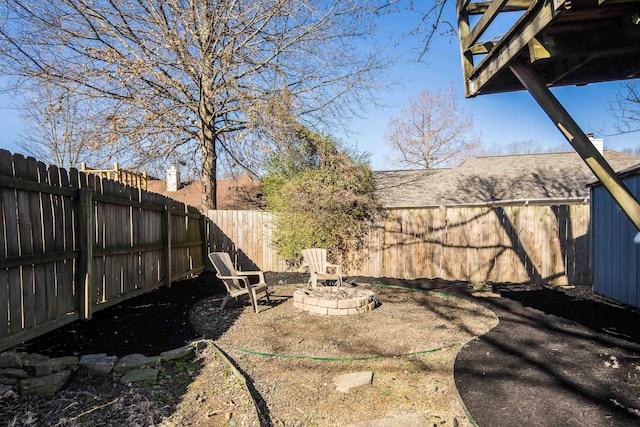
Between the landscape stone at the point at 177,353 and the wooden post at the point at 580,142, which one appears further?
the landscape stone at the point at 177,353

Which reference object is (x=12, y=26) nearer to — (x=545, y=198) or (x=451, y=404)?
(x=451, y=404)

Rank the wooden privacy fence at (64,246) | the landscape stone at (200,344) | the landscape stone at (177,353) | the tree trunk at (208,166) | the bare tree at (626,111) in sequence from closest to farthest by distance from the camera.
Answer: the wooden privacy fence at (64,246) → the landscape stone at (177,353) → the landscape stone at (200,344) → the bare tree at (626,111) → the tree trunk at (208,166)

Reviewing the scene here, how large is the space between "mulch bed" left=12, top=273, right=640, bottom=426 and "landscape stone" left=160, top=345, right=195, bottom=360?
0.26 meters

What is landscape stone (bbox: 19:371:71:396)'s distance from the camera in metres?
A: 2.71

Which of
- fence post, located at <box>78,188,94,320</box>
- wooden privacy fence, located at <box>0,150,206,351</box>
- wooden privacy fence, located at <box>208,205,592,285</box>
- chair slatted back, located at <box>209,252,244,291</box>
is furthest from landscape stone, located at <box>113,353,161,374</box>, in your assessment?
wooden privacy fence, located at <box>208,205,592,285</box>

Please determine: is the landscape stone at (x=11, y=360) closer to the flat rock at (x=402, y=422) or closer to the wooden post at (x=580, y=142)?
the flat rock at (x=402, y=422)

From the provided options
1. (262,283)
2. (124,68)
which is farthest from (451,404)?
(124,68)

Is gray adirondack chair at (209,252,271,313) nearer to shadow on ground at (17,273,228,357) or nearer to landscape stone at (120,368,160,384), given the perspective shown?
shadow on ground at (17,273,228,357)

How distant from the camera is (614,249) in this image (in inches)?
235

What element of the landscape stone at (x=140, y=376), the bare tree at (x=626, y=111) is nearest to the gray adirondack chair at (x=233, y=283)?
the landscape stone at (x=140, y=376)

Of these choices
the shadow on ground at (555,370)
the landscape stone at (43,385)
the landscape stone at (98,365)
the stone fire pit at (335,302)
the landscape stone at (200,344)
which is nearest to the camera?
the shadow on ground at (555,370)

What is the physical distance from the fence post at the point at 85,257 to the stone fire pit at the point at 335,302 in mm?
2712

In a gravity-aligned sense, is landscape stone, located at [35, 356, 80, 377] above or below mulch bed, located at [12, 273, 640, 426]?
above

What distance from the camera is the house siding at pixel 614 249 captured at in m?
5.38
